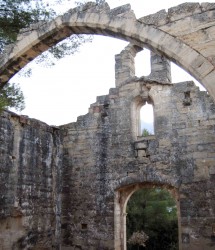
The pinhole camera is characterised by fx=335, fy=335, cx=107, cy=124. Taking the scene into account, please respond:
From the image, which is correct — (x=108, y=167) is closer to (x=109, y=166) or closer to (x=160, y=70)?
(x=109, y=166)

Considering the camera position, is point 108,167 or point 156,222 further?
point 156,222

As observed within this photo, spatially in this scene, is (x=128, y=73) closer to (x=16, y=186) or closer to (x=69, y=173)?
(x=69, y=173)

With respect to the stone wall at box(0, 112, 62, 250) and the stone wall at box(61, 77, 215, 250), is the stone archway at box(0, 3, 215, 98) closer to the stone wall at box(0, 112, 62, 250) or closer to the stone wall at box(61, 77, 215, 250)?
the stone wall at box(0, 112, 62, 250)

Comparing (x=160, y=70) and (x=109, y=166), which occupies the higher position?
(x=160, y=70)

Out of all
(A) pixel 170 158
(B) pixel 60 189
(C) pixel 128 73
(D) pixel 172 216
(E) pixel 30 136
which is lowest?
(D) pixel 172 216

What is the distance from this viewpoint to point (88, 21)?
4.63 metres

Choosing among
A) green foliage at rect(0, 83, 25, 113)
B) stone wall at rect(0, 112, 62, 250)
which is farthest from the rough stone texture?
green foliage at rect(0, 83, 25, 113)

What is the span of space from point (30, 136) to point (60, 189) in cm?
221

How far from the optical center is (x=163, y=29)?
4125 millimetres

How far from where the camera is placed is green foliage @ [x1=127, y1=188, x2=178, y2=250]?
1477cm

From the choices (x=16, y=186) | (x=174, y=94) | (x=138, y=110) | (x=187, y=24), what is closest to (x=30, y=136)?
(x=16, y=186)

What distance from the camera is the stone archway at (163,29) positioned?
3797 mm

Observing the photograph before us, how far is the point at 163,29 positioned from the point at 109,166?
693cm

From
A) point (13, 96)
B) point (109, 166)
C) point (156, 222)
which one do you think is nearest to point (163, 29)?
point (13, 96)
